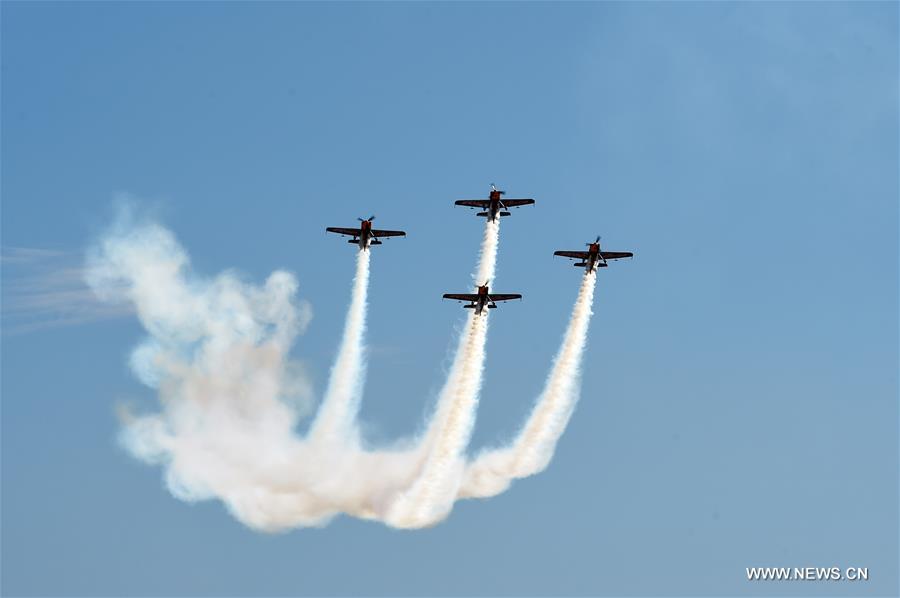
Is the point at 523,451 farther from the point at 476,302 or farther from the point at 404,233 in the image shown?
the point at 404,233

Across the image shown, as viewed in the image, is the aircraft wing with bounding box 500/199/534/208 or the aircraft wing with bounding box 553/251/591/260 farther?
the aircraft wing with bounding box 500/199/534/208

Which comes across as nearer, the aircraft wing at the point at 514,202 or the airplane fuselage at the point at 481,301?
the airplane fuselage at the point at 481,301

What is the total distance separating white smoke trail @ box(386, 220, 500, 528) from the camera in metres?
93.6

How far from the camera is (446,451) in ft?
309

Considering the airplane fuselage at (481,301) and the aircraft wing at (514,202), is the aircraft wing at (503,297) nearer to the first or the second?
the airplane fuselage at (481,301)

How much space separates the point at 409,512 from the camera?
307ft

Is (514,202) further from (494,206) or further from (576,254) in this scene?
(576,254)

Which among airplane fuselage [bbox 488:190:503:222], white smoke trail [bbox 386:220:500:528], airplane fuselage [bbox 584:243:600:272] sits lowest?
white smoke trail [bbox 386:220:500:528]

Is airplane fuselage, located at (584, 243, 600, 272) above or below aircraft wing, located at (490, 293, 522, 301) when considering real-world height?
above

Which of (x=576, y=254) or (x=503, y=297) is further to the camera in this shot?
(x=576, y=254)

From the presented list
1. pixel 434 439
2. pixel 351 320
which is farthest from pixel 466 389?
pixel 351 320

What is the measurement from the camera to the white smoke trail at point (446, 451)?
3684 inches

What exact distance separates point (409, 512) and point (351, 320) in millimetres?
16174

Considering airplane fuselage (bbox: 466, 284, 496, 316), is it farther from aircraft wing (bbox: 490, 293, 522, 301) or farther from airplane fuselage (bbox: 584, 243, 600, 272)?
airplane fuselage (bbox: 584, 243, 600, 272)
